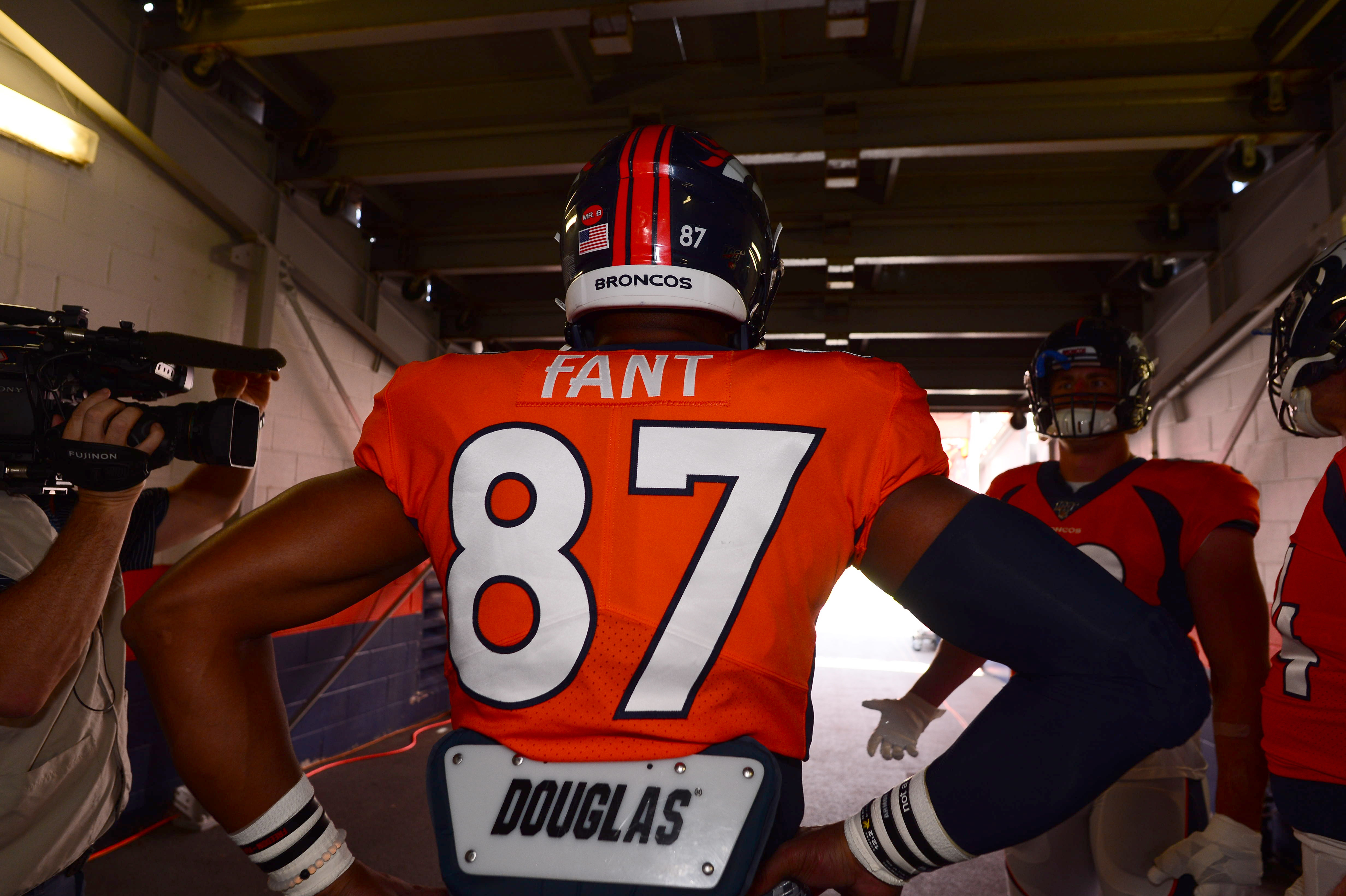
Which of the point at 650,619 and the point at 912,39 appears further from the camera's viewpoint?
the point at 912,39

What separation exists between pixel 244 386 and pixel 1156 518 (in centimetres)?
270

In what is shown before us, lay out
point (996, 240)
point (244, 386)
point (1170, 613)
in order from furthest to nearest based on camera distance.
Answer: point (996, 240) < point (244, 386) < point (1170, 613)

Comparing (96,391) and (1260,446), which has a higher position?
(1260,446)

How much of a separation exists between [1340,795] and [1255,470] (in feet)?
11.9

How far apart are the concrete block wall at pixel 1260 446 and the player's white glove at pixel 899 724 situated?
2548 millimetres

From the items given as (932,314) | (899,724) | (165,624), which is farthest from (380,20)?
(932,314)

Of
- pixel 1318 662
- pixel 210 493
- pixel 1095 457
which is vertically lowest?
pixel 1318 662

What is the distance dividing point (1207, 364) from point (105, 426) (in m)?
5.89

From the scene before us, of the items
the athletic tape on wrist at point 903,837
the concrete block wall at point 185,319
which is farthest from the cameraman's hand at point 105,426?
the concrete block wall at point 185,319

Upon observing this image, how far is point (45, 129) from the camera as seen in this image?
3.13m

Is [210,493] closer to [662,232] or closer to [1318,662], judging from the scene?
[662,232]

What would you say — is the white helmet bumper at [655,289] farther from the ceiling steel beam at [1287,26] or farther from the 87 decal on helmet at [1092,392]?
the ceiling steel beam at [1287,26]

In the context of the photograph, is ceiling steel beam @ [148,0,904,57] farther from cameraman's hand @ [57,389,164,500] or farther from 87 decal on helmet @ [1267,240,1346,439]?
cameraman's hand @ [57,389,164,500]

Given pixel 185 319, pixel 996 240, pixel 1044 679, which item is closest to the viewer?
pixel 1044 679
